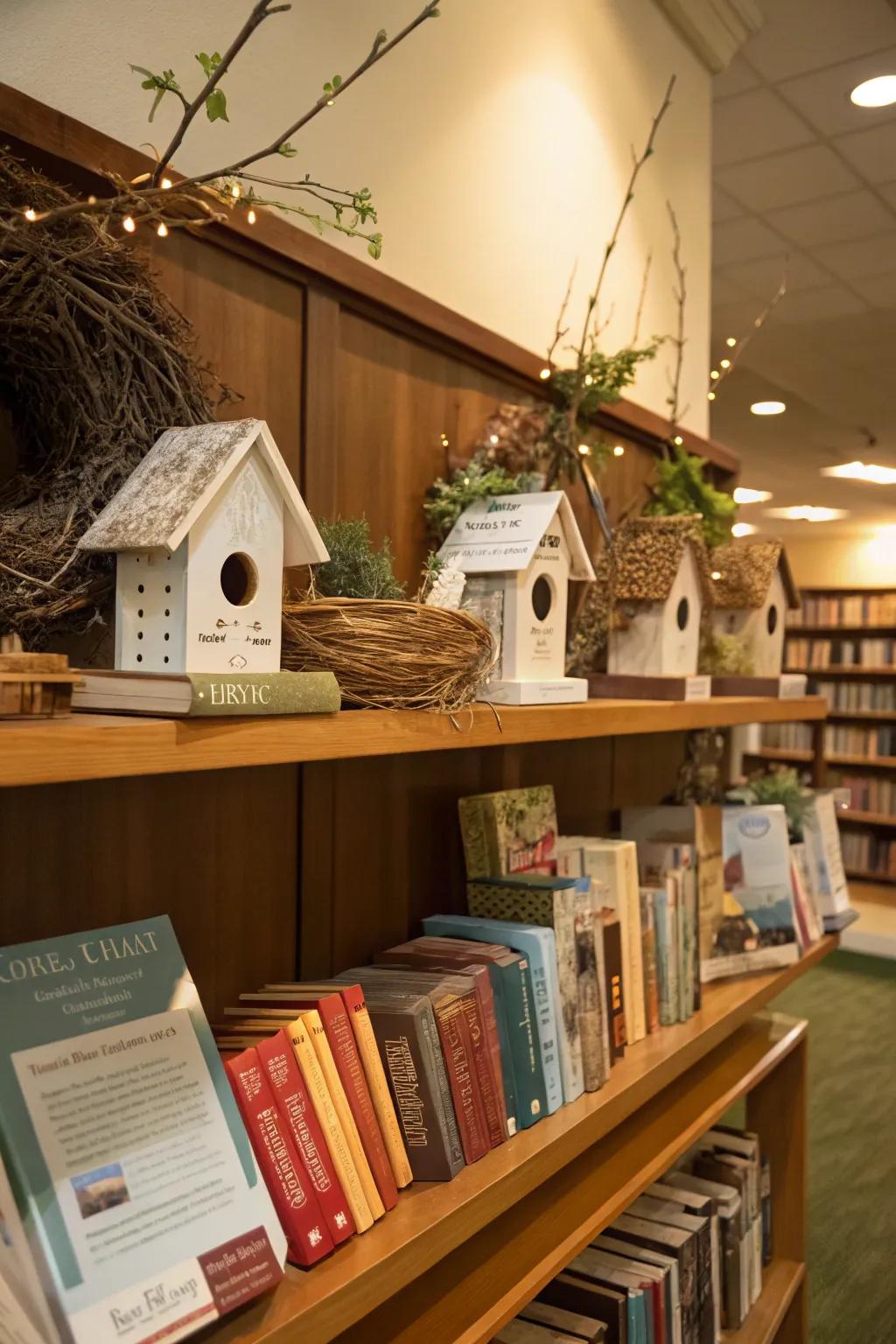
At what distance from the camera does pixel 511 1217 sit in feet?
4.05

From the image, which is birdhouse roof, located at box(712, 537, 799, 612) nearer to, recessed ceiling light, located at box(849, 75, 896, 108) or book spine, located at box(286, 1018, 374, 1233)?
recessed ceiling light, located at box(849, 75, 896, 108)

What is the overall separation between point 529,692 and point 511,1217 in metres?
0.62

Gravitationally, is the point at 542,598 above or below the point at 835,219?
below

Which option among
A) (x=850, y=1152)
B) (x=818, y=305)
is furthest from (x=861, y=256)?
(x=850, y=1152)

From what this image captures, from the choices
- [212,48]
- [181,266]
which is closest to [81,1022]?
[181,266]

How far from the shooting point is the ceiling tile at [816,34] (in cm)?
227

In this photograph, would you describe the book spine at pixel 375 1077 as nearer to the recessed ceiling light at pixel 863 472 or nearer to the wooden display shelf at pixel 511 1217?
the wooden display shelf at pixel 511 1217

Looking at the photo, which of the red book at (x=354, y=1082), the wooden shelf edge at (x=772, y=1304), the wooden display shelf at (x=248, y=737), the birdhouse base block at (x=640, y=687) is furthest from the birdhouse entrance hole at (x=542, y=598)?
the wooden shelf edge at (x=772, y=1304)

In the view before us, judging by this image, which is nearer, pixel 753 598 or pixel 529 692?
pixel 529 692

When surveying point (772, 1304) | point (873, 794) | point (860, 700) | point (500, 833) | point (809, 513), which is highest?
point (809, 513)

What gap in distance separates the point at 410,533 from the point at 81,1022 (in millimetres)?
808

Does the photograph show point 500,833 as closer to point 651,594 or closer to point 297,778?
point 297,778

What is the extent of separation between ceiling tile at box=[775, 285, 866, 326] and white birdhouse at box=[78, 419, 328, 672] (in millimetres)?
3305

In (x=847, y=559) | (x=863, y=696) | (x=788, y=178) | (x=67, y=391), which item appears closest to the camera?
(x=67, y=391)
